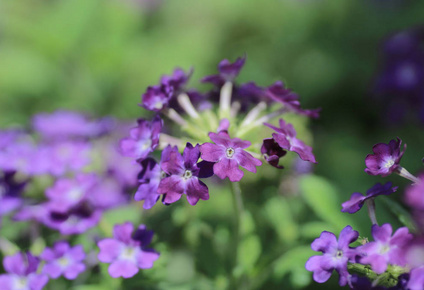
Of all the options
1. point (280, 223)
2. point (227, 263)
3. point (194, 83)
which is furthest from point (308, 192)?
point (194, 83)

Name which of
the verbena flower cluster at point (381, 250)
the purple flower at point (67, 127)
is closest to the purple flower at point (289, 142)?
the verbena flower cluster at point (381, 250)

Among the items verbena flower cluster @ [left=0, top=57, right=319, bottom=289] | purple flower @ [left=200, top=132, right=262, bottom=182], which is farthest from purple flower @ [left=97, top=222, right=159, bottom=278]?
purple flower @ [left=200, top=132, right=262, bottom=182]

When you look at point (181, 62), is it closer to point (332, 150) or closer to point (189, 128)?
point (332, 150)

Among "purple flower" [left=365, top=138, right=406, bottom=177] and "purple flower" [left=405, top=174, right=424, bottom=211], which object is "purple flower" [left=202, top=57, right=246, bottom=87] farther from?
"purple flower" [left=405, top=174, right=424, bottom=211]

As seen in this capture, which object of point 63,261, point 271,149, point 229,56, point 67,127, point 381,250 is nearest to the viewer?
point 381,250

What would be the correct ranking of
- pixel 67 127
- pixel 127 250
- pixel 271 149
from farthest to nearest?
pixel 67 127 < pixel 127 250 < pixel 271 149

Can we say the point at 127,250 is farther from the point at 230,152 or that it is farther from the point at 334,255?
the point at 334,255

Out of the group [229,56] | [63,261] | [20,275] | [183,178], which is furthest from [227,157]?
[229,56]
